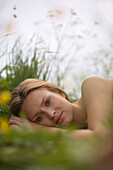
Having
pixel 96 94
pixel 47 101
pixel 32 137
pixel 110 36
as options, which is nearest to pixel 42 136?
pixel 32 137

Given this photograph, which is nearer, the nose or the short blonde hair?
the nose

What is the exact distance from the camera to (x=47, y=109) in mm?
1547

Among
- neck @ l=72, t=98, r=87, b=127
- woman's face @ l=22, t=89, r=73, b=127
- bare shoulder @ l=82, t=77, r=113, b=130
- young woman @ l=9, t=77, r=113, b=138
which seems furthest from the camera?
neck @ l=72, t=98, r=87, b=127

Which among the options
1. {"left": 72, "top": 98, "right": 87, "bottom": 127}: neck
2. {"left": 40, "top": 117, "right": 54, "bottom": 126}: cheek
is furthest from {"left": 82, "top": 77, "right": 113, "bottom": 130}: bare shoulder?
{"left": 40, "top": 117, "right": 54, "bottom": 126}: cheek

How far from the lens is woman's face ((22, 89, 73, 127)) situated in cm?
153

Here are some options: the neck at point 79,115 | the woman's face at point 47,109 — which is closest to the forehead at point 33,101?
the woman's face at point 47,109

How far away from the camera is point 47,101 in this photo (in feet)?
5.20

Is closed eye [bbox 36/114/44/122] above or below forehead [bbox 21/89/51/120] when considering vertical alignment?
below

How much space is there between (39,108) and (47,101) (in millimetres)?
83

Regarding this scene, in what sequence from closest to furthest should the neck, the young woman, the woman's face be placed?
the young woman
the woman's face
the neck

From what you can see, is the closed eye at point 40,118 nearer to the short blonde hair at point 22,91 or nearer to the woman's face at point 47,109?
the woman's face at point 47,109

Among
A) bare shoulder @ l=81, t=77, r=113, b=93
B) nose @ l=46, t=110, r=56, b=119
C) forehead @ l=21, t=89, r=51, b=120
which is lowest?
nose @ l=46, t=110, r=56, b=119

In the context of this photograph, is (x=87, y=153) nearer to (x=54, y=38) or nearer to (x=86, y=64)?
(x=54, y=38)

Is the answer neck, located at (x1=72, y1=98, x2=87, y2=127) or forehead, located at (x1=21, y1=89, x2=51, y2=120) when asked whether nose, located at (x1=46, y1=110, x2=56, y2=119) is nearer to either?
forehead, located at (x1=21, y1=89, x2=51, y2=120)
